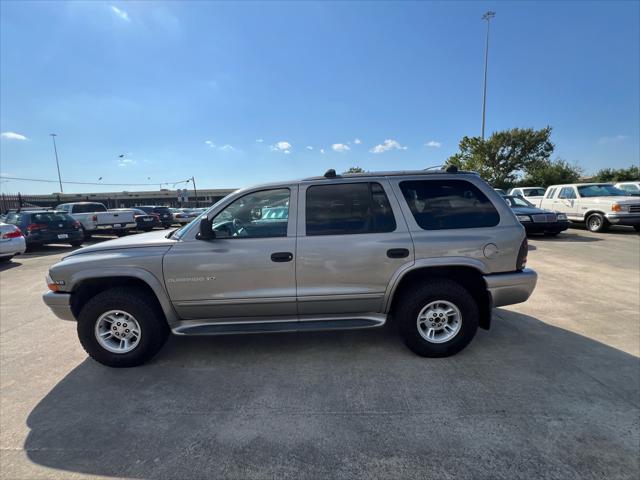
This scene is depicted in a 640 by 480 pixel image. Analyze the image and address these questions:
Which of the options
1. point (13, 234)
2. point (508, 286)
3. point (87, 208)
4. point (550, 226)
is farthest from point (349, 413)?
point (87, 208)

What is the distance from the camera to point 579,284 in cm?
560

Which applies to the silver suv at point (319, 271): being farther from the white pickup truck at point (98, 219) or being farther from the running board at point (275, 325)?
the white pickup truck at point (98, 219)

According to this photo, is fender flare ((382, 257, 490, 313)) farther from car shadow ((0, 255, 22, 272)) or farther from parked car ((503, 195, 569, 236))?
car shadow ((0, 255, 22, 272))

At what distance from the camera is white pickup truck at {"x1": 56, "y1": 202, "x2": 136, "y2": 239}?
13836 millimetres

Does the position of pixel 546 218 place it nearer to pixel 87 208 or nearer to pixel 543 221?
pixel 543 221

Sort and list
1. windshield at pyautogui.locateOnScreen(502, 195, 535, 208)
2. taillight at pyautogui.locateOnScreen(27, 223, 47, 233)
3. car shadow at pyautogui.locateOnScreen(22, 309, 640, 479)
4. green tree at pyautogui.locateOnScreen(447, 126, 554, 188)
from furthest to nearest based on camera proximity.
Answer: green tree at pyautogui.locateOnScreen(447, 126, 554, 188) < windshield at pyautogui.locateOnScreen(502, 195, 535, 208) < taillight at pyautogui.locateOnScreen(27, 223, 47, 233) < car shadow at pyautogui.locateOnScreen(22, 309, 640, 479)

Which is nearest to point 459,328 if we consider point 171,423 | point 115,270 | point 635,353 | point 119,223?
point 635,353

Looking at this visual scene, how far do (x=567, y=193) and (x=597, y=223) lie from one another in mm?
1686

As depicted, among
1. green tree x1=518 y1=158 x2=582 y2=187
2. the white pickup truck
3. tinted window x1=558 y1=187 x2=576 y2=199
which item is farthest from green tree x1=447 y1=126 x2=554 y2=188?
the white pickup truck

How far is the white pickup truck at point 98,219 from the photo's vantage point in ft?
45.4

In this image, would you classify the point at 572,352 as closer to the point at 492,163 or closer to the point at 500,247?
the point at 500,247

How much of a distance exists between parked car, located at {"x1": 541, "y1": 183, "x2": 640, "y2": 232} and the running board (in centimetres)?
1292

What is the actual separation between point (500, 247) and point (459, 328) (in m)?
0.89

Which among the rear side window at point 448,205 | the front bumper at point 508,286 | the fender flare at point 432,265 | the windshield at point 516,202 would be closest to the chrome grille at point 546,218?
the windshield at point 516,202
